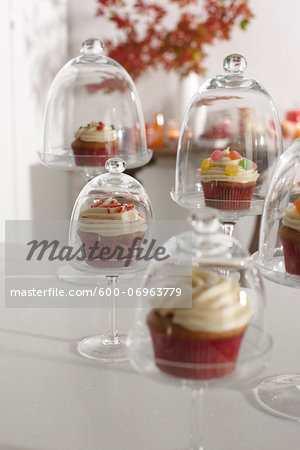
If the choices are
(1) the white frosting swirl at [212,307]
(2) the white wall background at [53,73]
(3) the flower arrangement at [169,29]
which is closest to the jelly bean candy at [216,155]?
(1) the white frosting swirl at [212,307]

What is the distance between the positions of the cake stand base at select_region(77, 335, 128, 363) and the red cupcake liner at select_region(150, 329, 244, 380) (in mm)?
428

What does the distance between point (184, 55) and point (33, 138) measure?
0.96m

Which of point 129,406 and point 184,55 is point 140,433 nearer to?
point 129,406

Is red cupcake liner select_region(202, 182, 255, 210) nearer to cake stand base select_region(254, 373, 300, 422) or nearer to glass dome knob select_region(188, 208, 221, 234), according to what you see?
cake stand base select_region(254, 373, 300, 422)

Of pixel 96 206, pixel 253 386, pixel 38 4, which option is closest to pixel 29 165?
pixel 38 4

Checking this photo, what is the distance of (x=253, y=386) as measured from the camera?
3.43 ft

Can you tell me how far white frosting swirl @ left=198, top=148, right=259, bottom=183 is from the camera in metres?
1.30

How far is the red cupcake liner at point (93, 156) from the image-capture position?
1.70m

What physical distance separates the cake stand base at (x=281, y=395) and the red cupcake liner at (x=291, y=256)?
0.18 m

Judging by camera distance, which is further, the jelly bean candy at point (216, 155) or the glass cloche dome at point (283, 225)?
the jelly bean candy at point (216, 155)

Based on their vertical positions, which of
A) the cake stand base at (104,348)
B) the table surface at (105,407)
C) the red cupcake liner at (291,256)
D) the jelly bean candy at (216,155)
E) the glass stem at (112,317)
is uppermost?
the jelly bean candy at (216,155)

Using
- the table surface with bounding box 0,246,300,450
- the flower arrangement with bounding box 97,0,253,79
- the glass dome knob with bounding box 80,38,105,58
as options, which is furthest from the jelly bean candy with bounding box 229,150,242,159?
the flower arrangement with bounding box 97,0,253,79

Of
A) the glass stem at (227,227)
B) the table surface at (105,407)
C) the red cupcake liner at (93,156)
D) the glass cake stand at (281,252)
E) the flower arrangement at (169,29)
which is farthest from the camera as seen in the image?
the flower arrangement at (169,29)

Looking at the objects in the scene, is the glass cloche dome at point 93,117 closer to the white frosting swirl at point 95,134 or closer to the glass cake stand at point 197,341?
the white frosting swirl at point 95,134
